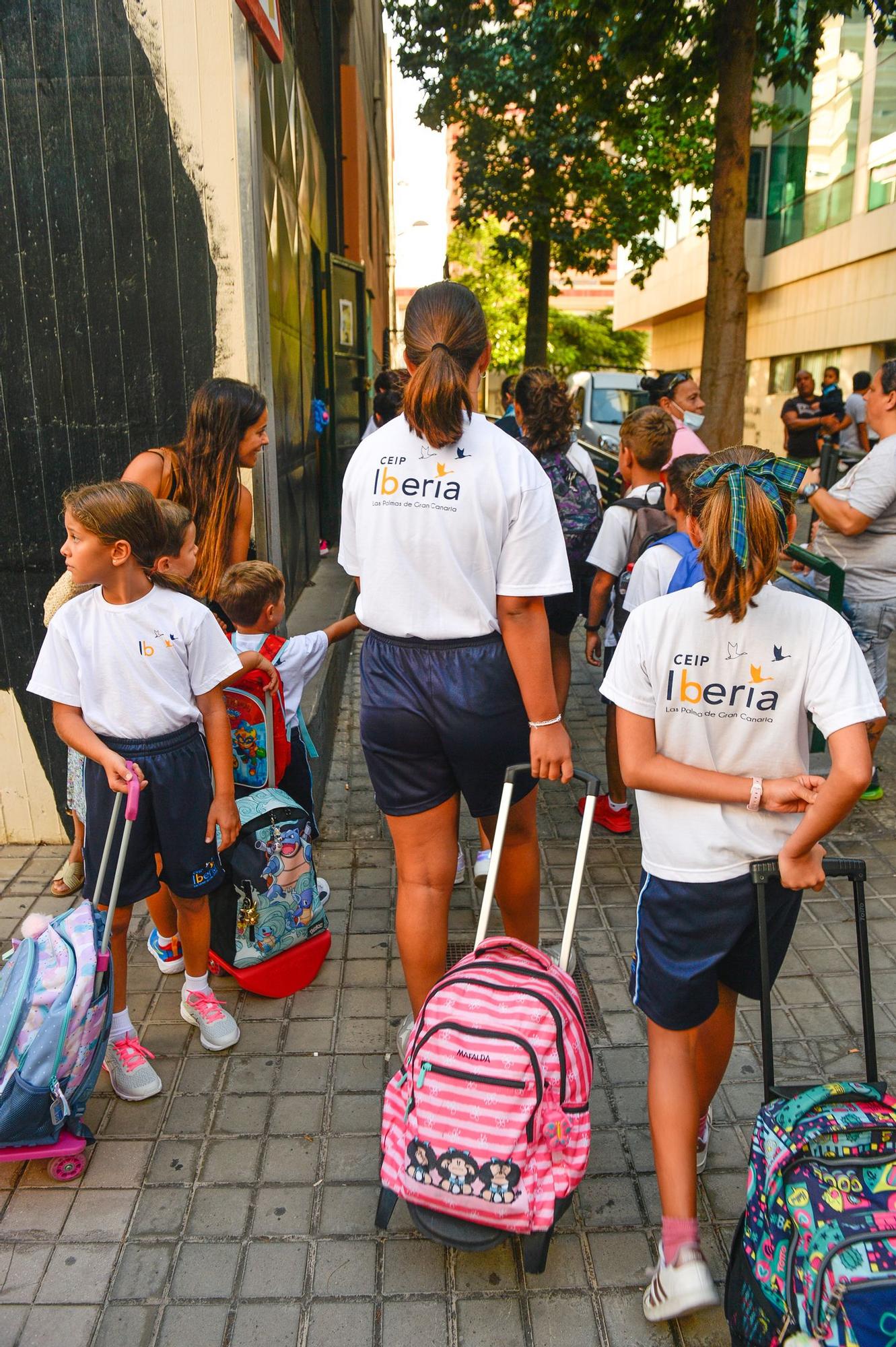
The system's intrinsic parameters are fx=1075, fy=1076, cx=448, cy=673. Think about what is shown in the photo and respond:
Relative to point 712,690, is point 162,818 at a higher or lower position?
lower

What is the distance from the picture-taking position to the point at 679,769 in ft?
7.43

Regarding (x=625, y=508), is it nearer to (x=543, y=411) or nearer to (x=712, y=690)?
(x=543, y=411)

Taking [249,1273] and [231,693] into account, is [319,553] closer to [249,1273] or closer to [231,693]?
[231,693]

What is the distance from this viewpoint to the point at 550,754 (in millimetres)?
2844

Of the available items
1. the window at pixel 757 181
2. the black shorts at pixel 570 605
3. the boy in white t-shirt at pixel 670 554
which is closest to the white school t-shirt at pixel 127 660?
the boy in white t-shirt at pixel 670 554

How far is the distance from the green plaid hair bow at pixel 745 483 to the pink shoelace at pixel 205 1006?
7.23 feet

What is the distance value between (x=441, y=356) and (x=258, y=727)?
151 cm

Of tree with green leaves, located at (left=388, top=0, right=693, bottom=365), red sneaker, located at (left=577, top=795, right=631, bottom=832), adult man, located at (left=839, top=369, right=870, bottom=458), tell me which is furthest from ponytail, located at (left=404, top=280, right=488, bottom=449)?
tree with green leaves, located at (left=388, top=0, right=693, bottom=365)

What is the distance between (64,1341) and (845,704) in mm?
2152

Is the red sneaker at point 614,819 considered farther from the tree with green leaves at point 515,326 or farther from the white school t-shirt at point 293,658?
the tree with green leaves at point 515,326

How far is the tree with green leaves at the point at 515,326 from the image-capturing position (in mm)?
34406

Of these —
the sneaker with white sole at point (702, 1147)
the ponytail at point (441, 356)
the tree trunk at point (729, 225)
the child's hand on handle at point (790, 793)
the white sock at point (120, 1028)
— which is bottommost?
the sneaker with white sole at point (702, 1147)

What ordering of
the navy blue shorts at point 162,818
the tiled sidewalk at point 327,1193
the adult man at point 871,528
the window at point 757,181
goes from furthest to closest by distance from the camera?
the window at point 757,181
the adult man at point 871,528
the navy blue shorts at point 162,818
the tiled sidewalk at point 327,1193

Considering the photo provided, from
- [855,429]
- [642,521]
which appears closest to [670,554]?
[642,521]
